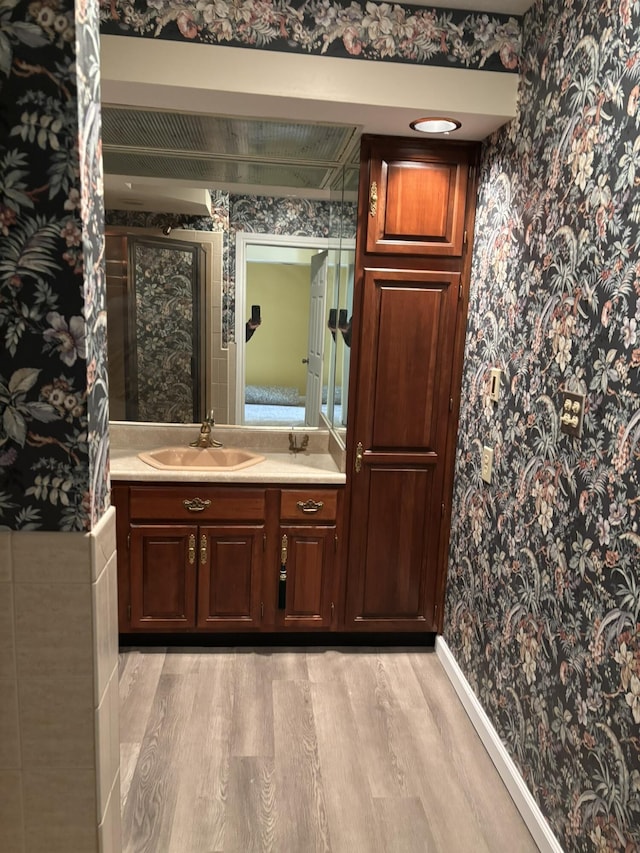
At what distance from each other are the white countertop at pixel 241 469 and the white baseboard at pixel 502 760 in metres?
0.95

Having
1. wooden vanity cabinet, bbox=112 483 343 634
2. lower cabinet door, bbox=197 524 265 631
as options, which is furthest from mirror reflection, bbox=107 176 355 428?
lower cabinet door, bbox=197 524 265 631

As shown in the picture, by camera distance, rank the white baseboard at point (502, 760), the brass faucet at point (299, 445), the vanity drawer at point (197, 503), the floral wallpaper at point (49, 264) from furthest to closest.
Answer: the brass faucet at point (299, 445) → the vanity drawer at point (197, 503) → the white baseboard at point (502, 760) → the floral wallpaper at point (49, 264)

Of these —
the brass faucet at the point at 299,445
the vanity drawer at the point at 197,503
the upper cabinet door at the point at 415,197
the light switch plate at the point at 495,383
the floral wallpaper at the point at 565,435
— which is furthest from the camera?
the brass faucet at the point at 299,445

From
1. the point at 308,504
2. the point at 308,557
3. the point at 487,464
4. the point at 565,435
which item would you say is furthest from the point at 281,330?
the point at 565,435

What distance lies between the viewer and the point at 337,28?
2156mm

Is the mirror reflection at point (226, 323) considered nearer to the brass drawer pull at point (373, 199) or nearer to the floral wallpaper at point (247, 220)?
the floral wallpaper at point (247, 220)

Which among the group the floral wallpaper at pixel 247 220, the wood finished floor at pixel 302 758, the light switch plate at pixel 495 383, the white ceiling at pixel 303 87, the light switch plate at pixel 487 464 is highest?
the white ceiling at pixel 303 87

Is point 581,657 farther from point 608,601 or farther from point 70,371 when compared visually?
point 70,371

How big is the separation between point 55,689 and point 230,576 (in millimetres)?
1756

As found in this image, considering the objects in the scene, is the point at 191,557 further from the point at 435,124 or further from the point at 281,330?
the point at 435,124

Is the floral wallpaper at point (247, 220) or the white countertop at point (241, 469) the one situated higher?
the floral wallpaper at point (247, 220)

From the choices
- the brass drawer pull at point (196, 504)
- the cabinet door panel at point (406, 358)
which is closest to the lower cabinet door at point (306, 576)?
the brass drawer pull at point (196, 504)

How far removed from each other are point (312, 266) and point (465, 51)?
3.90 ft

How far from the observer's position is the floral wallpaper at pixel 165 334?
3.06 meters
